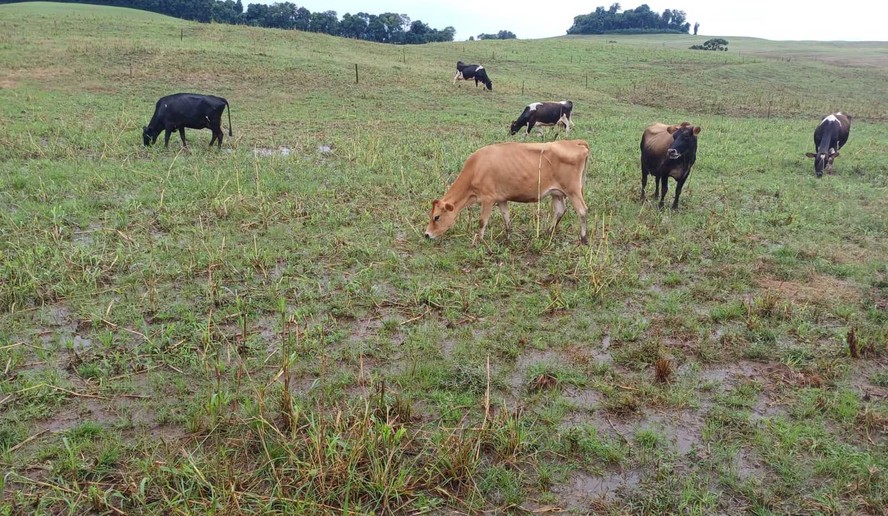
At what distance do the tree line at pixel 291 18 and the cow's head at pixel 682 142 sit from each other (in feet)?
200

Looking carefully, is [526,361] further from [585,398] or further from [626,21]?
[626,21]

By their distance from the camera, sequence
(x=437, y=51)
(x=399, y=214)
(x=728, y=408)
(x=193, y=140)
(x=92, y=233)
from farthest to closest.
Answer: (x=437, y=51), (x=193, y=140), (x=399, y=214), (x=92, y=233), (x=728, y=408)

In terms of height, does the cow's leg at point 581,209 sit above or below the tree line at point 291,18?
below

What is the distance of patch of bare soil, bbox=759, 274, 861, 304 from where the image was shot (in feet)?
20.0

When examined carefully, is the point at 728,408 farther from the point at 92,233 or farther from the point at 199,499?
the point at 92,233

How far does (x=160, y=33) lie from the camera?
90.6 ft

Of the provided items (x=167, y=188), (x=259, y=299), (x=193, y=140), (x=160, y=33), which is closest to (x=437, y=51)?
(x=160, y=33)

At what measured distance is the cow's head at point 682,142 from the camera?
864cm

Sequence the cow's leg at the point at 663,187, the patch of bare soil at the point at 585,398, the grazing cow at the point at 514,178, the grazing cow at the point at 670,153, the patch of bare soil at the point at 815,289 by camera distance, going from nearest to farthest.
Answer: the patch of bare soil at the point at 585,398 < the patch of bare soil at the point at 815,289 < the grazing cow at the point at 514,178 < the grazing cow at the point at 670,153 < the cow's leg at the point at 663,187

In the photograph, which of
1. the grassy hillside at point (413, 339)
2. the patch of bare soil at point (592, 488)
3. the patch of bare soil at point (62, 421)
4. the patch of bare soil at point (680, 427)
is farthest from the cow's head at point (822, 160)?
the patch of bare soil at point (62, 421)

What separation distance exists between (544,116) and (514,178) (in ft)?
34.4

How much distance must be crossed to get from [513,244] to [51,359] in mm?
5125

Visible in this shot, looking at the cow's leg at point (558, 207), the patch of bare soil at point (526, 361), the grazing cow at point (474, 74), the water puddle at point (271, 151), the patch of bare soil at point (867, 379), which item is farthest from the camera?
the grazing cow at point (474, 74)

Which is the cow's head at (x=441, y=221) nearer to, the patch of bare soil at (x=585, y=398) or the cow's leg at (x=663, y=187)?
the patch of bare soil at (x=585, y=398)
